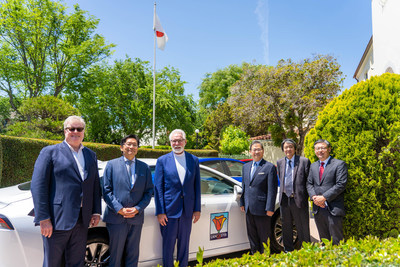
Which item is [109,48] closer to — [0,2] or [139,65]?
[139,65]

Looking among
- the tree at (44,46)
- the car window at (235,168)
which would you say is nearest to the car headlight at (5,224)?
the car window at (235,168)

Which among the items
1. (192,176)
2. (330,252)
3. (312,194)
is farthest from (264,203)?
(330,252)

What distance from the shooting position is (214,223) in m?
3.83

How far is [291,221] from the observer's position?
396 centimetres

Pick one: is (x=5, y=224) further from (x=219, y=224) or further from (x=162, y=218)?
(x=219, y=224)

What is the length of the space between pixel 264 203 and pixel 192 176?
1146 mm

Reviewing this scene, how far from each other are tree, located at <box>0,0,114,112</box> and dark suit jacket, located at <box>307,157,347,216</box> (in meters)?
23.0

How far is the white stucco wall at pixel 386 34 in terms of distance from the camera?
22.1 ft

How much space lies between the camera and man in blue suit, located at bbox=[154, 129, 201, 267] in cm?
322

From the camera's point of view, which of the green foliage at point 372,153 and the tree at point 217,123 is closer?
the green foliage at point 372,153

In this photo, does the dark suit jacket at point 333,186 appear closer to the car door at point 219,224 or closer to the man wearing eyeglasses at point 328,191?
the man wearing eyeglasses at point 328,191

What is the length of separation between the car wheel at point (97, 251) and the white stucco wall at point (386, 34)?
7.63m

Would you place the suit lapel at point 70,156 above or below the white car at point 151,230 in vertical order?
above

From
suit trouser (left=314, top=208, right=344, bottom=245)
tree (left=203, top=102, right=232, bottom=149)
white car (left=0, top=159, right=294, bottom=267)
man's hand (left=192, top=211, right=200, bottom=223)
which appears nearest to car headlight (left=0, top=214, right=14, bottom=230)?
white car (left=0, top=159, right=294, bottom=267)
